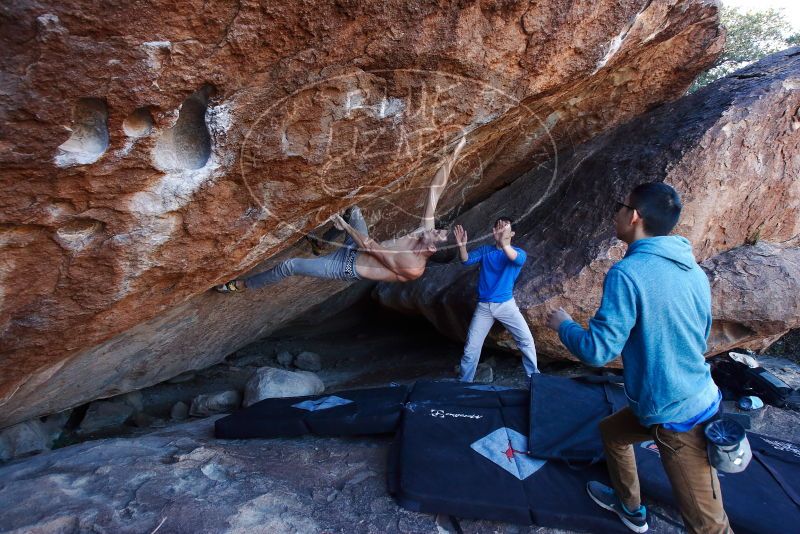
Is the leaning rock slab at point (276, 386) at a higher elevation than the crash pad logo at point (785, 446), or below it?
higher

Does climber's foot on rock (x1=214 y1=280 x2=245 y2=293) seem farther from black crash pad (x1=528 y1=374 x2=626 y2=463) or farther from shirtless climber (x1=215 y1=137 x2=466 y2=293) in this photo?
black crash pad (x1=528 y1=374 x2=626 y2=463)

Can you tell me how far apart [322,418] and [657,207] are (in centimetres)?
249

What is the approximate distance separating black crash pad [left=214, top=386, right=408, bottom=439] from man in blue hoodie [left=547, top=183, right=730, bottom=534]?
1.68 meters

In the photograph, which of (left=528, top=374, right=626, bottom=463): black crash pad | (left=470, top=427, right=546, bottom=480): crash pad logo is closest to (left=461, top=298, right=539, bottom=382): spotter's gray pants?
(left=528, top=374, right=626, bottom=463): black crash pad

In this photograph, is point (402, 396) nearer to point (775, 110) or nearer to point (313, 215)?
point (313, 215)

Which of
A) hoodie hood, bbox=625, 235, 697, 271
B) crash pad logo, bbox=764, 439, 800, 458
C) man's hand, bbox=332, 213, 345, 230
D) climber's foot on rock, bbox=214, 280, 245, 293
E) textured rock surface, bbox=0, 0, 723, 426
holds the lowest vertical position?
crash pad logo, bbox=764, 439, 800, 458

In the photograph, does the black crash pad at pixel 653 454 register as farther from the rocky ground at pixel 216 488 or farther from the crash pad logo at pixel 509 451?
the rocky ground at pixel 216 488

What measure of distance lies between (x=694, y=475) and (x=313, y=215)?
2.52 meters

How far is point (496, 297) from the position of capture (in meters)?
4.25

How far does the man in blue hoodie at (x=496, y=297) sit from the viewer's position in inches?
165

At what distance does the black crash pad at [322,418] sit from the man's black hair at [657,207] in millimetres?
2062

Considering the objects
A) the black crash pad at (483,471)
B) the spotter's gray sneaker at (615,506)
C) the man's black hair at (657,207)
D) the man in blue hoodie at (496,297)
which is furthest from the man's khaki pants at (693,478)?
the man in blue hoodie at (496,297)

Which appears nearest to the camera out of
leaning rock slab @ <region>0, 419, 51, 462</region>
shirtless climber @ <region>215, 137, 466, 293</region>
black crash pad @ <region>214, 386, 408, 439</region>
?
black crash pad @ <region>214, 386, 408, 439</region>

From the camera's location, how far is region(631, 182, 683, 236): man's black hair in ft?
6.77
